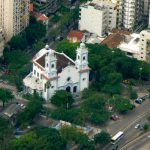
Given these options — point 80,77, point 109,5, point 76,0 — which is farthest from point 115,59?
point 76,0

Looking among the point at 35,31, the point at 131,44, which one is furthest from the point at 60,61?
the point at 35,31

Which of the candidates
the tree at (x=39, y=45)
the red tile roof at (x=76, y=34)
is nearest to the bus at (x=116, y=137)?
the tree at (x=39, y=45)

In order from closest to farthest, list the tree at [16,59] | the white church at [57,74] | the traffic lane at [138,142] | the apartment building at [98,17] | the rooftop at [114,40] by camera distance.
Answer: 1. the traffic lane at [138,142]
2. the white church at [57,74]
3. the tree at [16,59]
4. the rooftop at [114,40]
5. the apartment building at [98,17]

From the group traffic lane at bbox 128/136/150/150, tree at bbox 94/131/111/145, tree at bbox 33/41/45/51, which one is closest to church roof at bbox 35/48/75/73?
tree at bbox 33/41/45/51

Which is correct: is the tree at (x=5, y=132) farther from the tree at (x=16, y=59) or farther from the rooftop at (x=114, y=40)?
the rooftop at (x=114, y=40)

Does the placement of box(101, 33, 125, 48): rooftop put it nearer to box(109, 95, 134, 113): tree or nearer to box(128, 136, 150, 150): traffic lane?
box(109, 95, 134, 113): tree

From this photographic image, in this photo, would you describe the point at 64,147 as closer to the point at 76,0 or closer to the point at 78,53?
the point at 78,53
